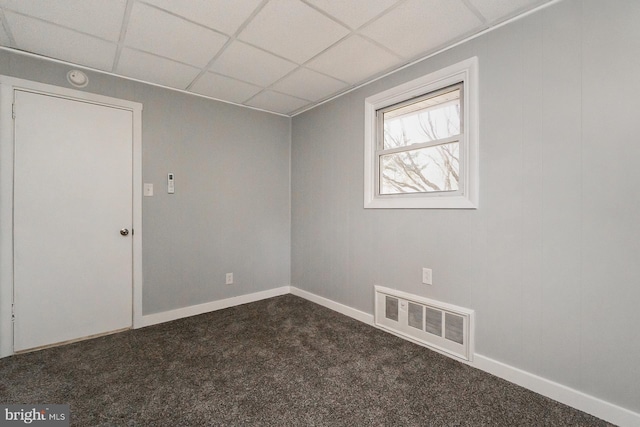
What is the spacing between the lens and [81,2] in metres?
1.72

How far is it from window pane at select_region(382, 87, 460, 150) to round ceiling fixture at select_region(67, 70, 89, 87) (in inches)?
109

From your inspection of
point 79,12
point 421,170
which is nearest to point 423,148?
point 421,170

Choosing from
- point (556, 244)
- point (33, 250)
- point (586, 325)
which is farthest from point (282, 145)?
point (586, 325)

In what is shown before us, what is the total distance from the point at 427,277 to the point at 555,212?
1.00 metres

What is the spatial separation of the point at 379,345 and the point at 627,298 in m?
1.59

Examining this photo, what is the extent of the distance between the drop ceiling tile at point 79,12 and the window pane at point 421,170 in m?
2.32

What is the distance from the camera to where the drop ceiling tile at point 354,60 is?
2195 mm

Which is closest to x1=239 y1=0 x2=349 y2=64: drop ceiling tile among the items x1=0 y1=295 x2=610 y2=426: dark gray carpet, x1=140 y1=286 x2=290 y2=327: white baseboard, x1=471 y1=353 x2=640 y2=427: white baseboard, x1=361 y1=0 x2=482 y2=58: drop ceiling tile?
x1=361 y1=0 x2=482 y2=58: drop ceiling tile

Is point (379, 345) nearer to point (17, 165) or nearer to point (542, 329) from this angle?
point (542, 329)

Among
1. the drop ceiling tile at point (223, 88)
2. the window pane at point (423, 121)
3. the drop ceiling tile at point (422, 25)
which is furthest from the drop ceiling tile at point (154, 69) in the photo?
the window pane at point (423, 121)

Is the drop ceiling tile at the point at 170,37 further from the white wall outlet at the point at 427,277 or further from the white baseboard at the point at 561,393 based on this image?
the white baseboard at the point at 561,393

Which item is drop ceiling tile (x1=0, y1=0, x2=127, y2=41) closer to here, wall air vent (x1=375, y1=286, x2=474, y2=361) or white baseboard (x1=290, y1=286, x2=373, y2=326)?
wall air vent (x1=375, y1=286, x2=474, y2=361)

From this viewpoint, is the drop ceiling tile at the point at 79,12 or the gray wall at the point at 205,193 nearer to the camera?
the drop ceiling tile at the point at 79,12

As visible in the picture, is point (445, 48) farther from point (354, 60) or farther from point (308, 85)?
point (308, 85)
